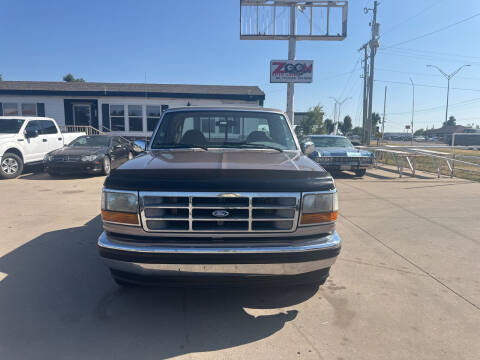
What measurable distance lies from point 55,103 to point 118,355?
74.1 ft

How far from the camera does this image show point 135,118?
21.4m

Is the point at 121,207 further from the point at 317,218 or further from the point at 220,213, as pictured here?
the point at 317,218

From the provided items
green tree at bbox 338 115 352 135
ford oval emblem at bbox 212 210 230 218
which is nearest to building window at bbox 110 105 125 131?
ford oval emblem at bbox 212 210 230 218

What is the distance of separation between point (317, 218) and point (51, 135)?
11.7 meters

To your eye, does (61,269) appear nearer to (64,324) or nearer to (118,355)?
(64,324)

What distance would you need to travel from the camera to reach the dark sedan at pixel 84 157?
33.8ft

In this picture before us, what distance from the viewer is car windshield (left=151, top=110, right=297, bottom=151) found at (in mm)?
4016

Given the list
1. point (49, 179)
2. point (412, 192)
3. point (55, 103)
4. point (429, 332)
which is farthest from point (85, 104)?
point (429, 332)

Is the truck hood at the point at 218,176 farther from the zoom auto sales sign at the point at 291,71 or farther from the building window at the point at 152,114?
the building window at the point at 152,114

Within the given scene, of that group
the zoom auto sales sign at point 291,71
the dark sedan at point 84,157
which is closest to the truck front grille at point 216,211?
the dark sedan at point 84,157

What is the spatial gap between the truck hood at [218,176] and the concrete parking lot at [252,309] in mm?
1001

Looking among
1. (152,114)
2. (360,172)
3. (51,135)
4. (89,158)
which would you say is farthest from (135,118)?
(360,172)

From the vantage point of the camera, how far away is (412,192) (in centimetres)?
897

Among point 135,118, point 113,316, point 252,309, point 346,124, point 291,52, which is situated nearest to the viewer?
point 113,316
